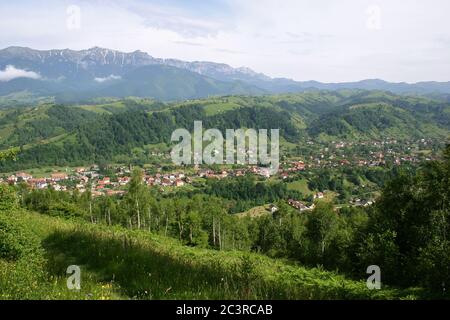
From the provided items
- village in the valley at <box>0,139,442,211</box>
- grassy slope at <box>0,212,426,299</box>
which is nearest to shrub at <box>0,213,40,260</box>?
grassy slope at <box>0,212,426,299</box>

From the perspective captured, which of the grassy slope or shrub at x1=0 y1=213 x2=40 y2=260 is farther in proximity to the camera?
shrub at x1=0 y1=213 x2=40 y2=260

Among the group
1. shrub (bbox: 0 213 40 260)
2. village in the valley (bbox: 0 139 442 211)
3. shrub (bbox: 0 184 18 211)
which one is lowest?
village in the valley (bbox: 0 139 442 211)

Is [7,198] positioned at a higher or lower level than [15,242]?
higher

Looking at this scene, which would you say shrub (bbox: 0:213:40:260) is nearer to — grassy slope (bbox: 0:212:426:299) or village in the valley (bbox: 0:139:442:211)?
grassy slope (bbox: 0:212:426:299)

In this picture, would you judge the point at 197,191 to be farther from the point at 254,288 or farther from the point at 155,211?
the point at 254,288

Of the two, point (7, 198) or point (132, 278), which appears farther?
point (7, 198)

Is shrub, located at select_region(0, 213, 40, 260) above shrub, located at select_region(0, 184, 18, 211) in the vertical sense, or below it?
below

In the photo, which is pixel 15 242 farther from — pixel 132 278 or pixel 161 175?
pixel 161 175

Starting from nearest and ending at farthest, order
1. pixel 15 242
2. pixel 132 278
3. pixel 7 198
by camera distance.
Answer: pixel 132 278
pixel 15 242
pixel 7 198

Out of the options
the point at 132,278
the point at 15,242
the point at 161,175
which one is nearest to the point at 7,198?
the point at 15,242

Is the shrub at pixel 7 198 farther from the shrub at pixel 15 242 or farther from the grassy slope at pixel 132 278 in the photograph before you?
the grassy slope at pixel 132 278

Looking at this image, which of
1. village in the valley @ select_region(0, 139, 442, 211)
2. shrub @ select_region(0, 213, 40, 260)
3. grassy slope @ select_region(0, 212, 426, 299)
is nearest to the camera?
grassy slope @ select_region(0, 212, 426, 299)

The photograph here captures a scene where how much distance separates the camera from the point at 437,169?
74.2ft

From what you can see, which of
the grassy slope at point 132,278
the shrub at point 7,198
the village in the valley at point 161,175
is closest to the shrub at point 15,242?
the grassy slope at point 132,278
